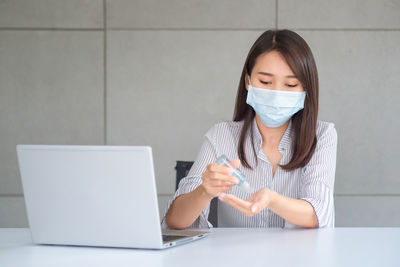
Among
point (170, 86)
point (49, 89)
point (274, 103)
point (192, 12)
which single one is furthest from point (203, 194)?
point (49, 89)

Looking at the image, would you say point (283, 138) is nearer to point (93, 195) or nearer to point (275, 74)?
point (275, 74)

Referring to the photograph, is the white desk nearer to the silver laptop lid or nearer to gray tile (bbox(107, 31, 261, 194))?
the silver laptop lid

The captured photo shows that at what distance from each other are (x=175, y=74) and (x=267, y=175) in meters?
1.71

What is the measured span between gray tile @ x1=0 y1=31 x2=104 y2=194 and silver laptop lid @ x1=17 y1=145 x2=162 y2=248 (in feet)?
7.29

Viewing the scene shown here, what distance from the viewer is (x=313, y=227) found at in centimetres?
194

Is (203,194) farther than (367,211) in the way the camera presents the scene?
No

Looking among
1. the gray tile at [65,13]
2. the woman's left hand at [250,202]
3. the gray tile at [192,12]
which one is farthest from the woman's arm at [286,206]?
the gray tile at [65,13]

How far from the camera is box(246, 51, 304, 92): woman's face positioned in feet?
6.89

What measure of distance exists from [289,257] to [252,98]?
34.9 inches

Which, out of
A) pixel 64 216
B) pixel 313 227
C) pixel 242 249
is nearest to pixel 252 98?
pixel 313 227

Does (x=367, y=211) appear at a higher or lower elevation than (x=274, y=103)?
lower

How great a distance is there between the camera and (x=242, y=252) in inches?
59.0

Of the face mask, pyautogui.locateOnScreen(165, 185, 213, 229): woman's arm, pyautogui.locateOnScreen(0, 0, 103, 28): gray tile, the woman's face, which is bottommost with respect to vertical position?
pyautogui.locateOnScreen(165, 185, 213, 229): woman's arm

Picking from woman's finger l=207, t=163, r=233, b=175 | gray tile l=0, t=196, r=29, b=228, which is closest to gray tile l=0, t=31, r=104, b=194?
gray tile l=0, t=196, r=29, b=228
